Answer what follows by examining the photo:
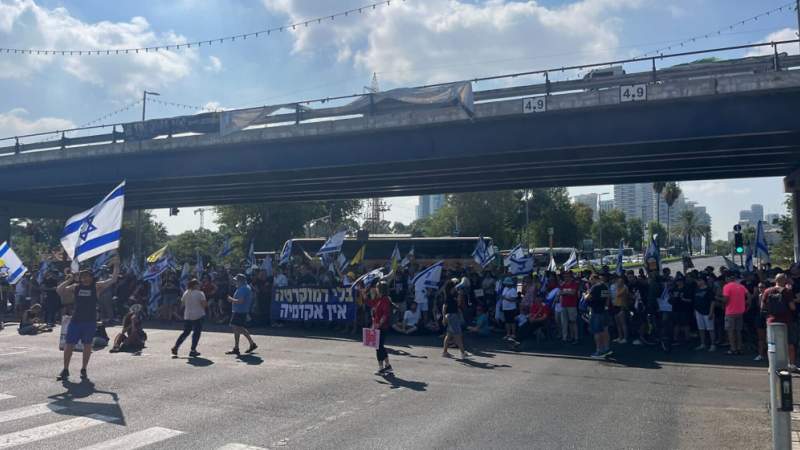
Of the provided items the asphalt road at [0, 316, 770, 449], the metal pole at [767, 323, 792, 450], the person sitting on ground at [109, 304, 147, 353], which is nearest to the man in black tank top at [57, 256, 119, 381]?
the asphalt road at [0, 316, 770, 449]

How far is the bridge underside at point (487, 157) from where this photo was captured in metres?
18.6

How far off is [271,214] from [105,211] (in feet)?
154

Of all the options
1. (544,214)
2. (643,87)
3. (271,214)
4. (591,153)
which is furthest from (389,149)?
(544,214)

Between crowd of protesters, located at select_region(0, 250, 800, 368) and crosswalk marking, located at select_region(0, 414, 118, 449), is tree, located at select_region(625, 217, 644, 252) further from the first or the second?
crosswalk marking, located at select_region(0, 414, 118, 449)

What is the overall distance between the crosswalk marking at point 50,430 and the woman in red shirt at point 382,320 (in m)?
4.53

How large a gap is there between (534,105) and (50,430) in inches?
642

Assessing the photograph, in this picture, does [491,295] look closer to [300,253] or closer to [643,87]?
[643,87]

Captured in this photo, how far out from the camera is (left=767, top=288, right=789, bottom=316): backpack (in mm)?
10914

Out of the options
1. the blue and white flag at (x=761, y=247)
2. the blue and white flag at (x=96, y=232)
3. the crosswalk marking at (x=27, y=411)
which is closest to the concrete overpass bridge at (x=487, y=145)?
the blue and white flag at (x=761, y=247)

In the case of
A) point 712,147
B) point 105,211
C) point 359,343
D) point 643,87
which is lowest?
point 359,343

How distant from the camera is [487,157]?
21.9 meters

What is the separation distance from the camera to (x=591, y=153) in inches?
848

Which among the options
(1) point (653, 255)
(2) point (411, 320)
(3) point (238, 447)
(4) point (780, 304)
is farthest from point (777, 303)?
(3) point (238, 447)

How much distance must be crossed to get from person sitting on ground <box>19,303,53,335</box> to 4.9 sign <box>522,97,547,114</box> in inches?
628
